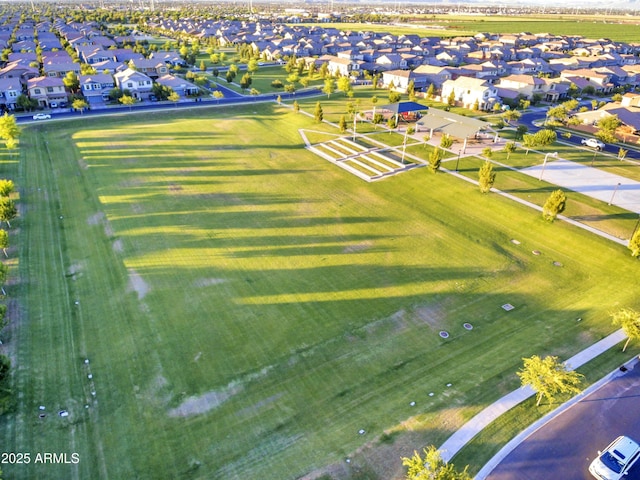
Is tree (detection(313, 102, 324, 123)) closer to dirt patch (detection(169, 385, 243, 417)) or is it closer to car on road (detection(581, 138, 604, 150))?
car on road (detection(581, 138, 604, 150))

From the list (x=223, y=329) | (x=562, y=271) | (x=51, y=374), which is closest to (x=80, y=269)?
(x=51, y=374)

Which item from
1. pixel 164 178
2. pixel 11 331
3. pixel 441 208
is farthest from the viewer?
pixel 164 178

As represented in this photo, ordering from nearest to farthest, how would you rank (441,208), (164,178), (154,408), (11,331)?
(154,408), (11,331), (441,208), (164,178)

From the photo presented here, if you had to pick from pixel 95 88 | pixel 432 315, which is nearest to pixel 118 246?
pixel 432 315

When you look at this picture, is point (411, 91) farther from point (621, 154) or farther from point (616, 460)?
point (616, 460)

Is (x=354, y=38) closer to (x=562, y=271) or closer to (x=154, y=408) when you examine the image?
(x=562, y=271)

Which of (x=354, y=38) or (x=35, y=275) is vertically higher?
(x=354, y=38)
